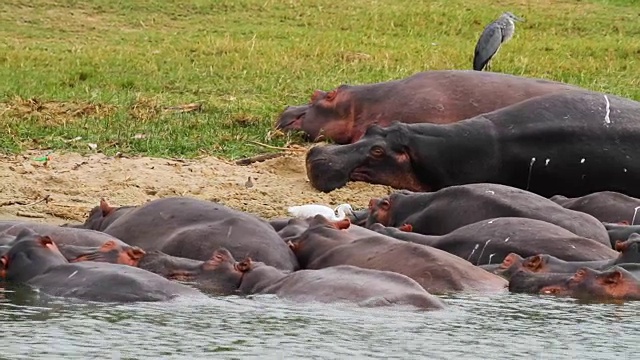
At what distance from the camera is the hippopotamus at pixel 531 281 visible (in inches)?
281

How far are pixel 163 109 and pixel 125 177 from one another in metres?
2.02

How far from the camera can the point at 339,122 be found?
36.8 feet

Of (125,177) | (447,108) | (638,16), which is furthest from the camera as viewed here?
(638,16)

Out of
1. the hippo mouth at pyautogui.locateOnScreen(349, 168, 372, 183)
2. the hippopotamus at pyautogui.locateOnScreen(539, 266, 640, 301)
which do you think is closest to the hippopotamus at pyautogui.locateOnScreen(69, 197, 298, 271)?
the hippopotamus at pyautogui.locateOnScreen(539, 266, 640, 301)

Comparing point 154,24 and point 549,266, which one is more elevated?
point 549,266

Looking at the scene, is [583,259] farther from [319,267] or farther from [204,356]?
[204,356]

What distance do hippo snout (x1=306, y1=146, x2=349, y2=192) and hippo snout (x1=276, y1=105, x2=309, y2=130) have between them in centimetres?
139

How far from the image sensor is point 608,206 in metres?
8.81

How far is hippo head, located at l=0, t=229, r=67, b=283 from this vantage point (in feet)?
22.7

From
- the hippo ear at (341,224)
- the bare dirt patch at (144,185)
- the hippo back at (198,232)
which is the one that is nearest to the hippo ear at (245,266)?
the hippo back at (198,232)

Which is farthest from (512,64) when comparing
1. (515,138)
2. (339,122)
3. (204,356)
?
(204,356)

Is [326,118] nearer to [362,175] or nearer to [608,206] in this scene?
[362,175]

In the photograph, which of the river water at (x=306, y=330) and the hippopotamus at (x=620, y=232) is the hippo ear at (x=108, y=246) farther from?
the hippopotamus at (x=620, y=232)

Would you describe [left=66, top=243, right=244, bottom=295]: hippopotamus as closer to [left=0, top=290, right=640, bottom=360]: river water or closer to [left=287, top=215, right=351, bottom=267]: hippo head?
[left=0, top=290, right=640, bottom=360]: river water
